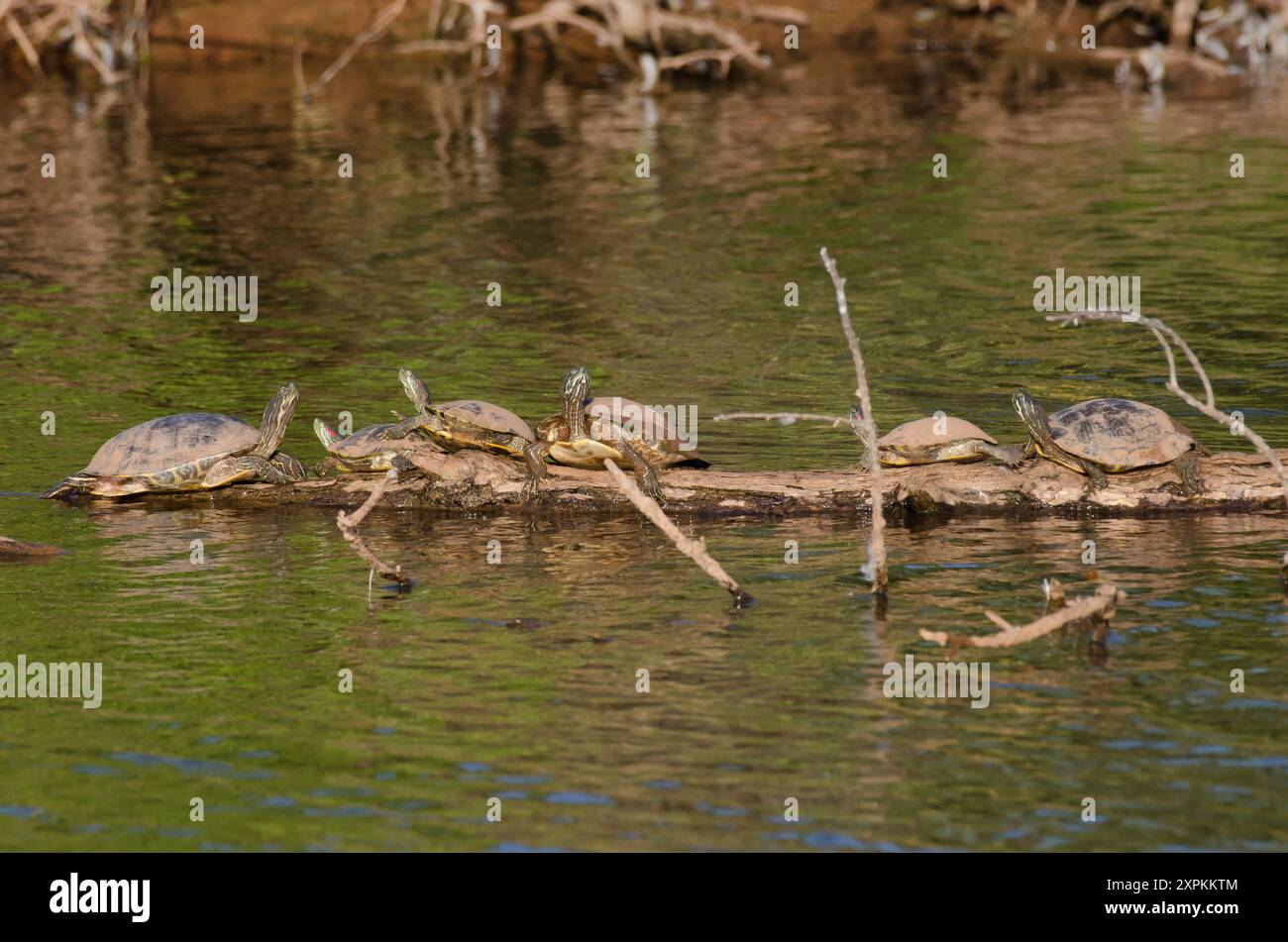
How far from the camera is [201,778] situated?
7793 mm

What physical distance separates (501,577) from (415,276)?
980 centimetres

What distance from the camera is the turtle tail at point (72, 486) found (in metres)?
12.0

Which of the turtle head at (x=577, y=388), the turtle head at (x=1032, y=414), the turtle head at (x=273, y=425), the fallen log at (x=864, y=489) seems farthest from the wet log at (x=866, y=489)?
the turtle head at (x=273, y=425)

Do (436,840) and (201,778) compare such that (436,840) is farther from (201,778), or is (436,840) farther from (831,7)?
(831,7)

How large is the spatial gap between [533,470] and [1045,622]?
4032 millimetres

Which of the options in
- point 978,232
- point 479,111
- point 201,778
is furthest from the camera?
point 479,111

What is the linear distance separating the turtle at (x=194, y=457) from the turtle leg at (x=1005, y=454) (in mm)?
4368

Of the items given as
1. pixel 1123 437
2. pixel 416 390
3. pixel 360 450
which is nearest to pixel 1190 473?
pixel 1123 437

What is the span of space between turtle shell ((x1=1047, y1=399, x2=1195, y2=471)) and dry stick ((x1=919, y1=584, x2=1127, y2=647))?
2.32m

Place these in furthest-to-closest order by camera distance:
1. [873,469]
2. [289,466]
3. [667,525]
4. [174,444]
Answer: [289,466], [174,444], [873,469], [667,525]

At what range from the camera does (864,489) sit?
1126cm

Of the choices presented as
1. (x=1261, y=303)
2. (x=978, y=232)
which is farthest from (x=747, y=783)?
(x=978, y=232)

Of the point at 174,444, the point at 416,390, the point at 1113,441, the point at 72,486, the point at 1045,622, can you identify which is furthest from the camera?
the point at 72,486

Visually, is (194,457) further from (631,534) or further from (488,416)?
(631,534)
